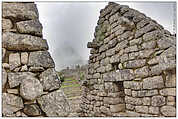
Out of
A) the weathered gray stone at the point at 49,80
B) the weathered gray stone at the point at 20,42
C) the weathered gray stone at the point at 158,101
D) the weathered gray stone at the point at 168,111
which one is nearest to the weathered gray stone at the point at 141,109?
the weathered gray stone at the point at 158,101

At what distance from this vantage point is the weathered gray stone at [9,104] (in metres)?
1.77

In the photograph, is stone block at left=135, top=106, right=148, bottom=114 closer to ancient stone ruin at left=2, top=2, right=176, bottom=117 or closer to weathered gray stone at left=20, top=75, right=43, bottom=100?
ancient stone ruin at left=2, top=2, right=176, bottom=117

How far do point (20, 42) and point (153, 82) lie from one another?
2200 millimetres

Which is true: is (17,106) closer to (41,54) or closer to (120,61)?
(41,54)

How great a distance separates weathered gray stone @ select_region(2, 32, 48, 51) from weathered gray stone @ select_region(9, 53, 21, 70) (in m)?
0.07

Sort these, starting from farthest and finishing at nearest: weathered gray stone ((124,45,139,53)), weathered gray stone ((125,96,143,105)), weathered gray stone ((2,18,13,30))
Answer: weathered gray stone ((124,45,139,53))
weathered gray stone ((125,96,143,105))
weathered gray stone ((2,18,13,30))

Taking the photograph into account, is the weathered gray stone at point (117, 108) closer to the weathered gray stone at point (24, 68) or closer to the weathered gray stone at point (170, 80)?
the weathered gray stone at point (170, 80)

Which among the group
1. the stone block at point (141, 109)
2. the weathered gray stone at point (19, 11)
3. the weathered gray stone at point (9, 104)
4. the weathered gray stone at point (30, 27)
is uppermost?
the weathered gray stone at point (19, 11)

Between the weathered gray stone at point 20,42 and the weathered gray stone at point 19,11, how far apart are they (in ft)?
0.67

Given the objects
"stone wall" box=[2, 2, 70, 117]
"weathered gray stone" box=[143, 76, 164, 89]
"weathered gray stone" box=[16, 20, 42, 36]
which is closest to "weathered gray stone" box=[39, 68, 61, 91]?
"stone wall" box=[2, 2, 70, 117]

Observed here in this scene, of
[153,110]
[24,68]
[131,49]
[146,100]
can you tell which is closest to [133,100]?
[146,100]

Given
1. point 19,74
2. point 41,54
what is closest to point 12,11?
point 41,54

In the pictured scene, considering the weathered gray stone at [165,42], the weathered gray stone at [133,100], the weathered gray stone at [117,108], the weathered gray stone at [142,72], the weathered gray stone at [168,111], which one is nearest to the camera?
the weathered gray stone at [168,111]

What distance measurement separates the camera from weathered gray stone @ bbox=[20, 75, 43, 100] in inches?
71.2
